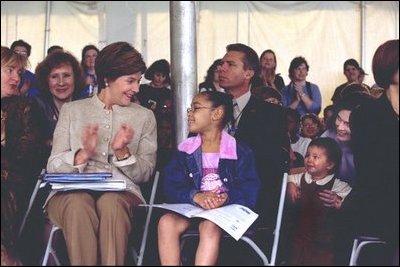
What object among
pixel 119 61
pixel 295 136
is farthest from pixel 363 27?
pixel 119 61

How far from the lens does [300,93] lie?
851 cm

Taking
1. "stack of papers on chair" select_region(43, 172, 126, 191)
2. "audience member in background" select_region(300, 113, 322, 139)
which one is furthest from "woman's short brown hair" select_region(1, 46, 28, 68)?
"audience member in background" select_region(300, 113, 322, 139)

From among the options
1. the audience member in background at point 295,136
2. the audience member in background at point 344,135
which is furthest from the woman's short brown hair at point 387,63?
the audience member in background at point 295,136

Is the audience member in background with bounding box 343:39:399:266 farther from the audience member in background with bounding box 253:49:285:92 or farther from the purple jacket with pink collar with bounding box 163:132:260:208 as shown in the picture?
the audience member in background with bounding box 253:49:285:92

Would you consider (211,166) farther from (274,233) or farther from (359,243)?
(359,243)

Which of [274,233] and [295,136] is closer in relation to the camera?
[274,233]

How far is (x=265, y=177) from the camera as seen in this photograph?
4.96 m

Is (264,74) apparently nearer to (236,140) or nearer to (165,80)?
(165,80)

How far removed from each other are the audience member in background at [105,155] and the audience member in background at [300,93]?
3.40 metres

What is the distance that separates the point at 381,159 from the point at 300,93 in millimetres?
4220

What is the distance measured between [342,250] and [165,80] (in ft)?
10.6

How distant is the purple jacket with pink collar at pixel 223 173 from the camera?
4695 mm

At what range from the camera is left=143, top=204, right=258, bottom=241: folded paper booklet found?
4.36 metres

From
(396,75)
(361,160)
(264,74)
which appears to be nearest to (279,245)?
(361,160)
